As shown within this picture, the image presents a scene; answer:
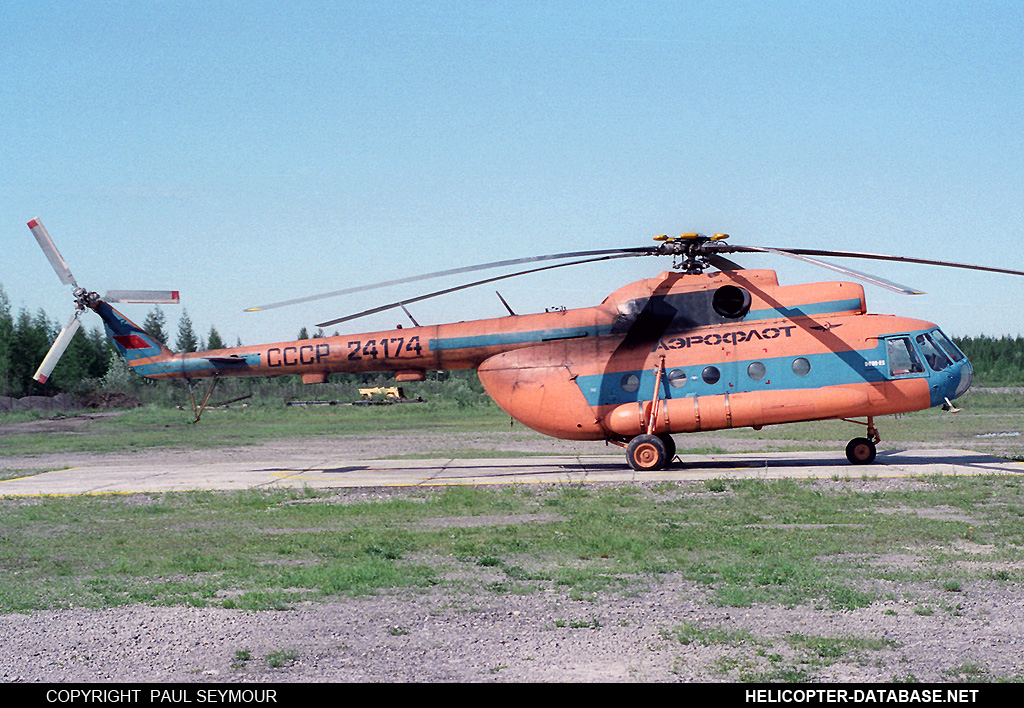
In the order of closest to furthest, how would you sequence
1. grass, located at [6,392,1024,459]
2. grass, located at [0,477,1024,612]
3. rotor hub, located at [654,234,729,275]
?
grass, located at [0,477,1024,612] → rotor hub, located at [654,234,729,275] → grass, located at [6,392,1024,459]

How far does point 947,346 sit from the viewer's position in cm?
1847

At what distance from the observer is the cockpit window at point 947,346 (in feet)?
60.4

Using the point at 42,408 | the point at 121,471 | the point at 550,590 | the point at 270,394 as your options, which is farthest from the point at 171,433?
the point at 550,590

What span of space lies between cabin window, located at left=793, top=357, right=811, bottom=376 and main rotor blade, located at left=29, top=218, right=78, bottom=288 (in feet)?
57.8

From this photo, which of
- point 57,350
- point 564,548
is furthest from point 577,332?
point 57,350

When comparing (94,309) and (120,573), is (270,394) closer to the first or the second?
(94,309)

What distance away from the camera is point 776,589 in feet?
27.9

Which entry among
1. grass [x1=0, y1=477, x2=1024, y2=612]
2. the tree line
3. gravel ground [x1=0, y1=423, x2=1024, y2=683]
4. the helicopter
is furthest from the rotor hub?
the tree line

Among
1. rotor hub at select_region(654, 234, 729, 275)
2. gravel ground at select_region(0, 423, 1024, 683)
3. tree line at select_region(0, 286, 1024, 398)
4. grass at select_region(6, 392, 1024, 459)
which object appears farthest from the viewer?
tree line at select_region(0, 286, 1024, 398)

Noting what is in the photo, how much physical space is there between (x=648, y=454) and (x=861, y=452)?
16.4 feet

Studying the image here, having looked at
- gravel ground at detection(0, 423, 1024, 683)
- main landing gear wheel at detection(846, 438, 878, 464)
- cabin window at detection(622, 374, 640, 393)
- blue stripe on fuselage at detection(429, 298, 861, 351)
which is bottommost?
main landing gear wheel at detection(846, 438, 878, 464)

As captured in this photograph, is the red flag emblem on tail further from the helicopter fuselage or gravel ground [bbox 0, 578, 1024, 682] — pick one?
gravel ground [bbox 0, 578, 1024, 682]

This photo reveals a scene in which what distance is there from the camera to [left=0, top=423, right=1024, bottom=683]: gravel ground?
20.4 feet

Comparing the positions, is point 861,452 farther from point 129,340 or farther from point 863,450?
point 129,340
